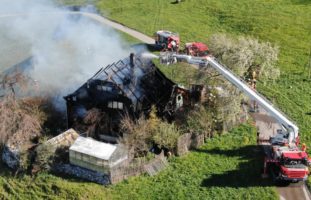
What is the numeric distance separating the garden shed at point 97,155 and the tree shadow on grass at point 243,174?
6014mm

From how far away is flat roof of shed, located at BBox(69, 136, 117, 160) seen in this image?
33531mm

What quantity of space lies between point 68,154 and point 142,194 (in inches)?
246

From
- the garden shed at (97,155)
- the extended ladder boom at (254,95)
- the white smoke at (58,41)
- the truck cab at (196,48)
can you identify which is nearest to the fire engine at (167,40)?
the truck cab at (196,48)

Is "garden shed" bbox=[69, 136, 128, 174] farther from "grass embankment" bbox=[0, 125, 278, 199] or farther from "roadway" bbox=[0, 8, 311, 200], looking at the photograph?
"roadway" bbox=[0, 8, 311, 200]

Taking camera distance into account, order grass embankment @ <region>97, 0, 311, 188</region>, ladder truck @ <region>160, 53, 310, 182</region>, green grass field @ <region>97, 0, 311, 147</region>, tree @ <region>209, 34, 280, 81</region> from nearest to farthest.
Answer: ladder truck @ <region>160, 53, 310, 182</region>, tree @ <region>209, 34, 280, 81</region>, grass embankment @ <region>97, 0, 311, 188</region>, green grass field @ <region>97, 0, 311, 147</region>

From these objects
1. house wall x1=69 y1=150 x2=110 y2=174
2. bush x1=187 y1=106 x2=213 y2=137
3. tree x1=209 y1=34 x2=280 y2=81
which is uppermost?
tree x1=209 y1=34 x2=280 y2=81

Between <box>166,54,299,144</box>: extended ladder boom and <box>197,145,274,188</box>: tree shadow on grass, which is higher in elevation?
<box>166,54,299,144</box>: extended ladder boom

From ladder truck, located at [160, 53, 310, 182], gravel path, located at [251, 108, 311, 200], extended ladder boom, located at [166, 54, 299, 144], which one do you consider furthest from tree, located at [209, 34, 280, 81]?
ladder truck, located at [160, 53, 310, 182]

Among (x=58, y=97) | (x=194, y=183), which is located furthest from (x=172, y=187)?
(x=58, y=97)

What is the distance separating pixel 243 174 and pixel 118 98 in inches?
422

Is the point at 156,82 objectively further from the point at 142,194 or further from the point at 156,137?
the point at 142,194

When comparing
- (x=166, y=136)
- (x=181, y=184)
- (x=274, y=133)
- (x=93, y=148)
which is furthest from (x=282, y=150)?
(x=93, y=148)

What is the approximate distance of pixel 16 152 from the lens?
34.9 metres

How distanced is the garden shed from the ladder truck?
9.47m
